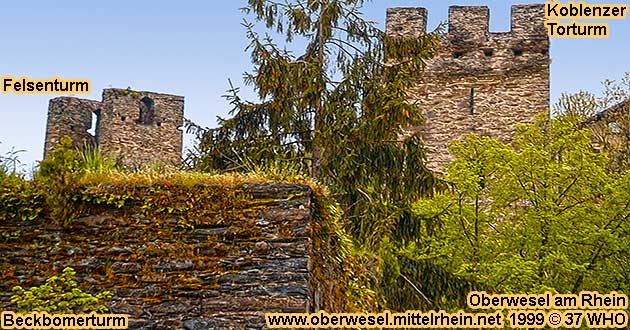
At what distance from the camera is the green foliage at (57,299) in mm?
6473

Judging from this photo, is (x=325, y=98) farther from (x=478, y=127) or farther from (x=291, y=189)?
(x=478, y=127)

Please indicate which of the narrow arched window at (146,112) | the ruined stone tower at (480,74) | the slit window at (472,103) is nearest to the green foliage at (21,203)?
the narrow arched window at (146,112)

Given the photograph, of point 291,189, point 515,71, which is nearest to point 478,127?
point 515,71

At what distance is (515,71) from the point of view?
86.4 feet

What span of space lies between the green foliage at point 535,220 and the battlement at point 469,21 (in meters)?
6.23

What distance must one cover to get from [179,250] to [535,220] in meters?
12.5

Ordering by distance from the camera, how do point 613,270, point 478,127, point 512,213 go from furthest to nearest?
point 478,127 → point 512,213 → point 613,270

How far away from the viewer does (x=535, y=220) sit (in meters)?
18.3

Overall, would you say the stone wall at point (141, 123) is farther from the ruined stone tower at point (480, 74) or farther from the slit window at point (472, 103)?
the slit window at point (472, 103)

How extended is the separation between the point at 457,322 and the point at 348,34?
6.35 metres

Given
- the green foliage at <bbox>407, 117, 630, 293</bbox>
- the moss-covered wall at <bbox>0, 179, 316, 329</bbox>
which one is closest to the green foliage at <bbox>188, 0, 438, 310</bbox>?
the green foliage at <bbox>407, 117, 630, 293</bbox>

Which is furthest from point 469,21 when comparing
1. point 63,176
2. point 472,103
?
point 63,176

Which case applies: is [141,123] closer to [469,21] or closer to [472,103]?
[472,103]

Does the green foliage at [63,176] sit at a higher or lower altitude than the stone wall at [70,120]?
lower
